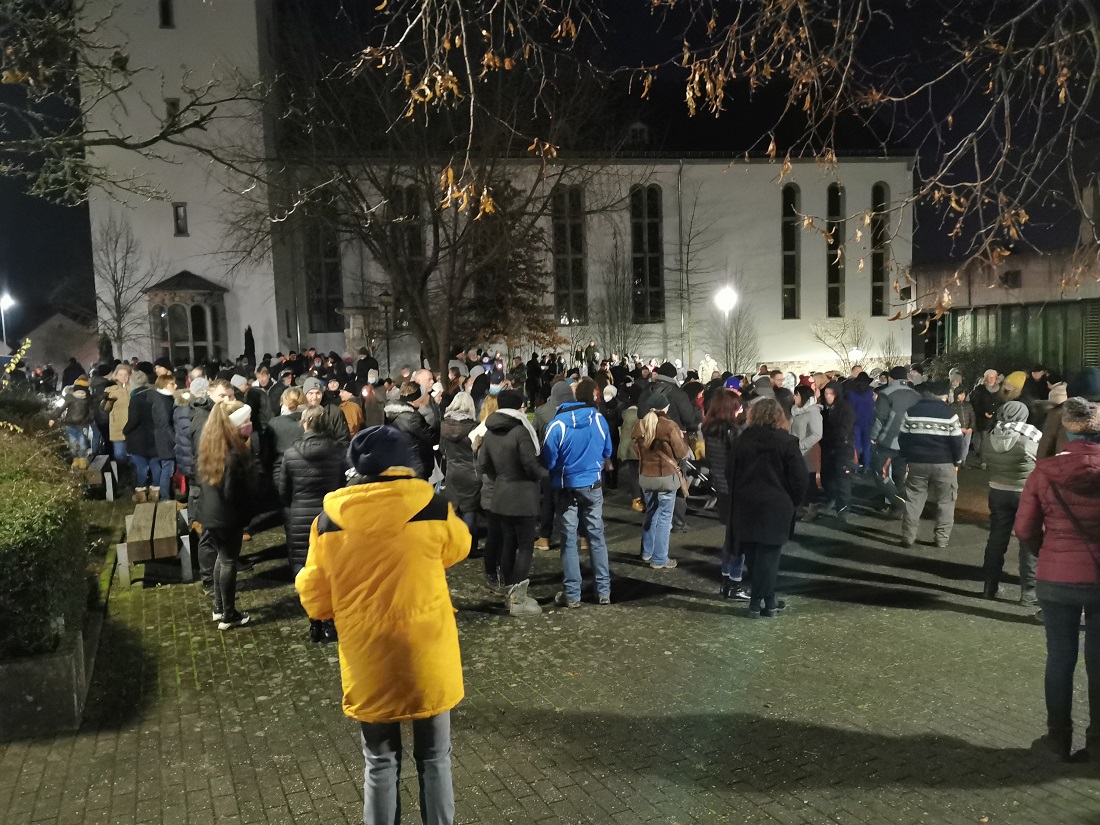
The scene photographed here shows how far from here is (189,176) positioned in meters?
33.9

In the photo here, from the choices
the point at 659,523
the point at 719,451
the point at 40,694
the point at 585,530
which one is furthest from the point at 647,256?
the point at 40,694

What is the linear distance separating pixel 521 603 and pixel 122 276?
32.4m

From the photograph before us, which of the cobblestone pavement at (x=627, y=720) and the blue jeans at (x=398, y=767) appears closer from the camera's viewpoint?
the blue jeans at (x=398, y=767)

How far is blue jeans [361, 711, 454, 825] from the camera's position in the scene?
3637 mm

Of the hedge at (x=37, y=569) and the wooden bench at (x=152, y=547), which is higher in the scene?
the hedge at (x=37, y=569)

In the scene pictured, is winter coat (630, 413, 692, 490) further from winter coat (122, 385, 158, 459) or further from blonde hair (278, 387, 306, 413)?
winter coat (122, 385, 158, 459)

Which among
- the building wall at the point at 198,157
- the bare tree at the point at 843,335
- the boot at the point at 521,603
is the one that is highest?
the building wall at the point at 198,157

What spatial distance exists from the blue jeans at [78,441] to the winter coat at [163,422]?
2213 mm

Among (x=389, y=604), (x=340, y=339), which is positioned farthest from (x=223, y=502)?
(x=340, y=339)

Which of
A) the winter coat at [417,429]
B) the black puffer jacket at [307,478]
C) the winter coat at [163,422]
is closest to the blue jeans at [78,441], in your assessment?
the winter coat at [163,422]

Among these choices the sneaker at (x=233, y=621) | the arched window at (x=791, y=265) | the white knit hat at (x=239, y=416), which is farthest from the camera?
the arched window at (x=791, y=265)

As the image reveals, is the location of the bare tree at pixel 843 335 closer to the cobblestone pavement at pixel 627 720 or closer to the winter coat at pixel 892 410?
the winter coat at pixel 892 410

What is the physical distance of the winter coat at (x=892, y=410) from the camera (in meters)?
10.6

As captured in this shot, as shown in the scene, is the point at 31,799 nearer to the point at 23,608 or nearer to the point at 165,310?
the point at 23,608
